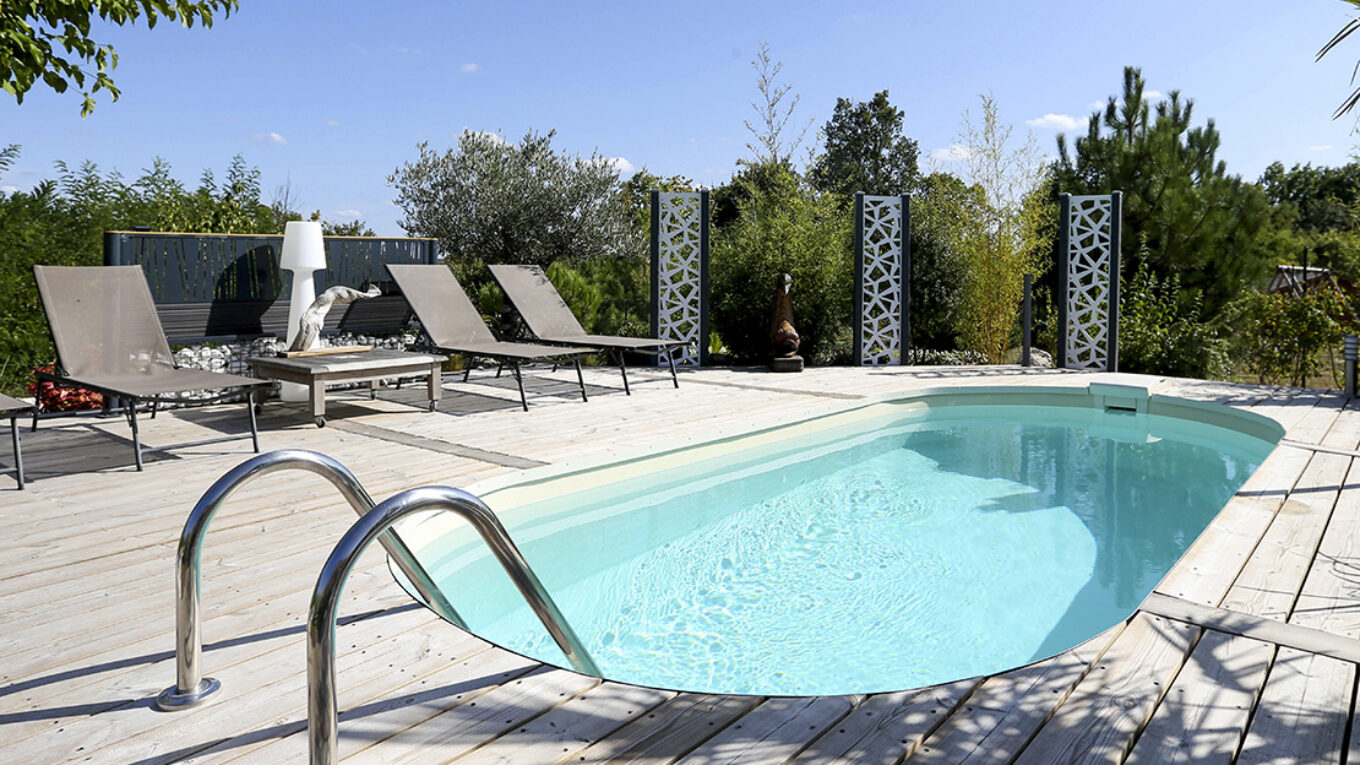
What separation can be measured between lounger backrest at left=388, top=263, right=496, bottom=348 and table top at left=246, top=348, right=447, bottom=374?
1.73 ft

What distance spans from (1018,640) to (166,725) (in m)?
2.85

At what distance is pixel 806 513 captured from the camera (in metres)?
4.84

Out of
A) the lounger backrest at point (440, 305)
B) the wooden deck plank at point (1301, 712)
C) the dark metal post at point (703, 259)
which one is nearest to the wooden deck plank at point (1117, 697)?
the wooden deck plank at point (1301, 712)

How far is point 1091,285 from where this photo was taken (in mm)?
9695

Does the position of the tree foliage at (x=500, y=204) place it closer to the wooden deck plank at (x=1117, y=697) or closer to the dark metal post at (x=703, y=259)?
the dark metal post at (x=703, y=259)

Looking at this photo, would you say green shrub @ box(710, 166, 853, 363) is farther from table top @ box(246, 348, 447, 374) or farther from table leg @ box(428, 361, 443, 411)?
table top @ box(246, 348, 447, 374)

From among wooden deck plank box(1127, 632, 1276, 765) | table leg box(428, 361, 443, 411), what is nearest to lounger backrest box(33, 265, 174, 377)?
table leg box(428, 361, 443, 411)

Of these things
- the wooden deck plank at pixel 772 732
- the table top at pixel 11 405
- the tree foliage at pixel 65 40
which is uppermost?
the tree foliage at pixel 65 40

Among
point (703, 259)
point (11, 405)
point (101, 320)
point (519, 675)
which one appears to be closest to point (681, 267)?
point (703, 259)

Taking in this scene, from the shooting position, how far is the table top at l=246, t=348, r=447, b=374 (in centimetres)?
588

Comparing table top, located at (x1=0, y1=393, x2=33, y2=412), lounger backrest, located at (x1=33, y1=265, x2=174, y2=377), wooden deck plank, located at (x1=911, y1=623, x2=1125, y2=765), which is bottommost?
wooden deck plank, located at (x1=911, y1=623, x2=1125, y2=765)

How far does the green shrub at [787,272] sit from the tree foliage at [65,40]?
6.27 m

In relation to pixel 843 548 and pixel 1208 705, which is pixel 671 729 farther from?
pixel 843 548

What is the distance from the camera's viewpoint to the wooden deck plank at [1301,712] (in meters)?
1.79
